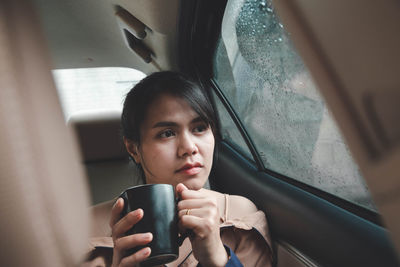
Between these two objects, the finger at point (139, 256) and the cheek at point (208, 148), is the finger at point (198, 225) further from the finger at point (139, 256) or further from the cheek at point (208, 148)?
the cheek at point (208, 148)

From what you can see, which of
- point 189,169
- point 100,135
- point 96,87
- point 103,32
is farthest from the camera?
point 96,87

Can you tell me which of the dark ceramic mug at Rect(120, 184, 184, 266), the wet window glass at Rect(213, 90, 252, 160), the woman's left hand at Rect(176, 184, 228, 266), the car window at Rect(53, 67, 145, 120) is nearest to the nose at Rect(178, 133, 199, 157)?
the woman's left hand at Rect(176, 184, 228, 266)

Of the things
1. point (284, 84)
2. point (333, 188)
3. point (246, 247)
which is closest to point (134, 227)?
point (246, 247)

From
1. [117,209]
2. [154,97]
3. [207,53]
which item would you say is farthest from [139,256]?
[207,53]

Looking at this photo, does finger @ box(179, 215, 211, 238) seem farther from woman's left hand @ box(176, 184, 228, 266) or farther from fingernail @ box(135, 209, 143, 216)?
fingernail @ box(135, 209, 143, 216)

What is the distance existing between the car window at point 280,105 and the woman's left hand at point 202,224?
400mm

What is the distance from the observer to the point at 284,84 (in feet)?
3.47

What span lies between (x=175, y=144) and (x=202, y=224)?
1.33 feet

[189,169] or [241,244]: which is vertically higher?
[189,169]

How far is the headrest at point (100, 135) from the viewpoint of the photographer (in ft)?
6.22

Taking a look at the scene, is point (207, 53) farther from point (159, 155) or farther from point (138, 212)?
point (138, 212)

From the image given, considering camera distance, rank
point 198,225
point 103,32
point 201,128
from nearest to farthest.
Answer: point 198,225, point 201,128, point 103,32

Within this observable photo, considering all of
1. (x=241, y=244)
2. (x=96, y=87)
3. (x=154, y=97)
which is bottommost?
(x=241, y=244)

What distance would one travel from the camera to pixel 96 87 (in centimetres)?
213
